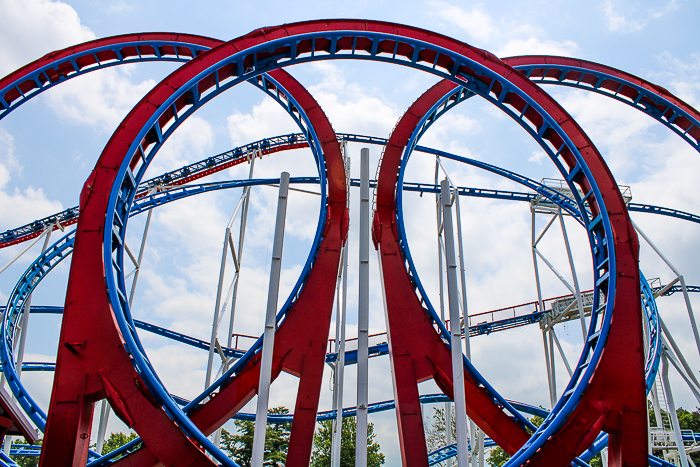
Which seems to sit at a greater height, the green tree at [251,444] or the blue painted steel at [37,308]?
the blue painted steel at [37,308]

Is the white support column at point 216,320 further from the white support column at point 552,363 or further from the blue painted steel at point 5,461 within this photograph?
the white support column at point 552,363

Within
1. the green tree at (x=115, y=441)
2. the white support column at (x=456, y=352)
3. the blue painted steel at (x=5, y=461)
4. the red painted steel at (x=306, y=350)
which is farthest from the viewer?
the green tree at (x=115, y=441)

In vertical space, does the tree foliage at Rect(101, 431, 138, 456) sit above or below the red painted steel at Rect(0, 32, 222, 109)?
below

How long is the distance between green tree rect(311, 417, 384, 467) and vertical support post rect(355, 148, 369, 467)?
1871cm

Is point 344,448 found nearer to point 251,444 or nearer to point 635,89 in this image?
point 251,444

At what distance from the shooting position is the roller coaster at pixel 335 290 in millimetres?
5352

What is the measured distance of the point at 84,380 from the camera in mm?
5340

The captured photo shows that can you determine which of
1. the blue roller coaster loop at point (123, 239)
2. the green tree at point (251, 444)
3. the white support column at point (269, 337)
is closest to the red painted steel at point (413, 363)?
the blue roller coaster loop at point (123, 239)

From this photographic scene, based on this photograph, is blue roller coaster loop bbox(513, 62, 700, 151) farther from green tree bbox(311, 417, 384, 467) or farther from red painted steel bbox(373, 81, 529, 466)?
green tree bbox(311, 417, 384, 467)

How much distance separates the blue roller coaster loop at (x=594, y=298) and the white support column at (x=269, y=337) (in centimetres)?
309

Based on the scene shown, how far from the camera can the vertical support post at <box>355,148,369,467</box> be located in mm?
4445

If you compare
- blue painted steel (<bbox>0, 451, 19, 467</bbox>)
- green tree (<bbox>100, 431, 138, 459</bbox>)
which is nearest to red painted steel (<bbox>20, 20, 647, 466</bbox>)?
blue painted steel (<bbox>0, 451, 19, 467</bbox>)

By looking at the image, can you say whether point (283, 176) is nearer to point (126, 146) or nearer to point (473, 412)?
point (126, 146)

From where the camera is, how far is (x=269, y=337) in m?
4.80
